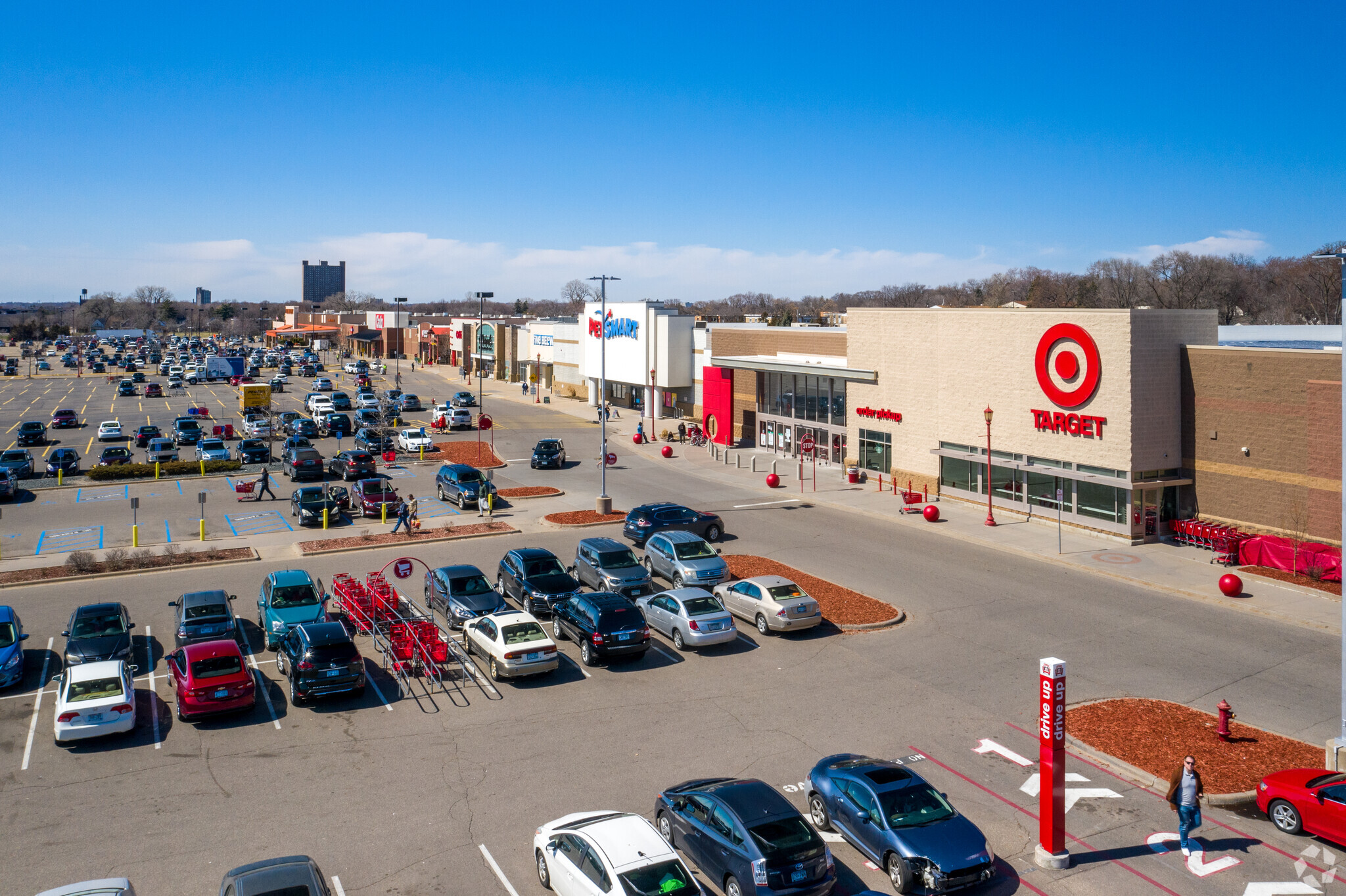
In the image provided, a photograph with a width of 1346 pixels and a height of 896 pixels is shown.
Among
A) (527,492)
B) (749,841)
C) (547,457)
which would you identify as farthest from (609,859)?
(547,457)

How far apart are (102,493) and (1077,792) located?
4225 centimetres

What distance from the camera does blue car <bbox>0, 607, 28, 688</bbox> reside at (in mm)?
20062

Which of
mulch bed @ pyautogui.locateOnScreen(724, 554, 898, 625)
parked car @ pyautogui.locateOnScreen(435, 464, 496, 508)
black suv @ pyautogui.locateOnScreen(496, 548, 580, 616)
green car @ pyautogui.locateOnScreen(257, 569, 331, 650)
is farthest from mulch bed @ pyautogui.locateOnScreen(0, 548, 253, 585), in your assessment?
mulch bed @ pyautogui.locateOnScreen(724, 554, 898, 625)

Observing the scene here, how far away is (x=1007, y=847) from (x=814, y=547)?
19.0 m

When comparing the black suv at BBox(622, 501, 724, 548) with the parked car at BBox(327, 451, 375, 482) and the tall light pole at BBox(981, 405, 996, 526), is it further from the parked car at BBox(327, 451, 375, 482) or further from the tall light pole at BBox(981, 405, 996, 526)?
the parked car at BBox(327, 451, 375, 482)

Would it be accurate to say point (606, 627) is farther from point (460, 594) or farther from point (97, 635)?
point (97, 635)

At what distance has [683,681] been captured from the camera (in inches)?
826

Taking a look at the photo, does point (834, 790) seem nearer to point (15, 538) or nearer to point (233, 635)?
point (233, 635)

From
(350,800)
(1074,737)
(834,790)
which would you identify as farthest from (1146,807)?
(350,800)

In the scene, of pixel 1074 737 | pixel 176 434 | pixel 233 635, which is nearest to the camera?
pixel 1074 737

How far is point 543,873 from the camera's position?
1283 centimetres

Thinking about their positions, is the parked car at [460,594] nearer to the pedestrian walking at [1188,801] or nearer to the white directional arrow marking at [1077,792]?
the white directional arrow marking at [1077,792]

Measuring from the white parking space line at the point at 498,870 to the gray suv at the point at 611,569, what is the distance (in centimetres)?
1258

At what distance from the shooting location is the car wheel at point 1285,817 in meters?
14.3
